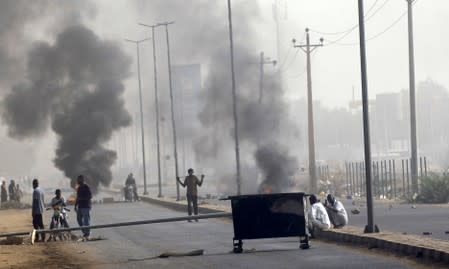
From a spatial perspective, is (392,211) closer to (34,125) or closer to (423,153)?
(34,125)

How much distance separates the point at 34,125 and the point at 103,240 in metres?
43.4

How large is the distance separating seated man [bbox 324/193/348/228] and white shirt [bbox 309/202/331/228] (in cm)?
64

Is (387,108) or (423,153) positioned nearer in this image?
(423,153)

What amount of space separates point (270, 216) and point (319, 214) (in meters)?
3.76

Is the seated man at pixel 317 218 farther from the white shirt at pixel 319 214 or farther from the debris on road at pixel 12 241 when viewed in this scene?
the debris on road at pixel 12 241

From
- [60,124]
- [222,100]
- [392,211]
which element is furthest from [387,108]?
[392,211]

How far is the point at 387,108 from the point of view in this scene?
178 meters

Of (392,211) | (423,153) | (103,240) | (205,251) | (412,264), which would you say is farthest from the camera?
(423,153)

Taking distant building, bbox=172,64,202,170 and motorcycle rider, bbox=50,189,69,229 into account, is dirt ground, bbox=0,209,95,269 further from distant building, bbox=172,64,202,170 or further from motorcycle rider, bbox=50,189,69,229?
distant building, bbox=172,64,202,170

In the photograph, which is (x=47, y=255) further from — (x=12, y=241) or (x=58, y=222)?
(x=58, y=222)

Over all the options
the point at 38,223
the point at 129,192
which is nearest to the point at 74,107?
the point at 129,192

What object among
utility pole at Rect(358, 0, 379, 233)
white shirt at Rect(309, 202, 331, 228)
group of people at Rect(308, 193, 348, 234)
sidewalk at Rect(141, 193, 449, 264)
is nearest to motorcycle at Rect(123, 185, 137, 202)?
group of people at Rect(308, 193, 348, 234)

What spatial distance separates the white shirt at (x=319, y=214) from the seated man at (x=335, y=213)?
25.3 inches

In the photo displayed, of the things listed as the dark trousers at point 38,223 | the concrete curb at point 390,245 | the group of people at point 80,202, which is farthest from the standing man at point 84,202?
the concrete curb at point 390,245
